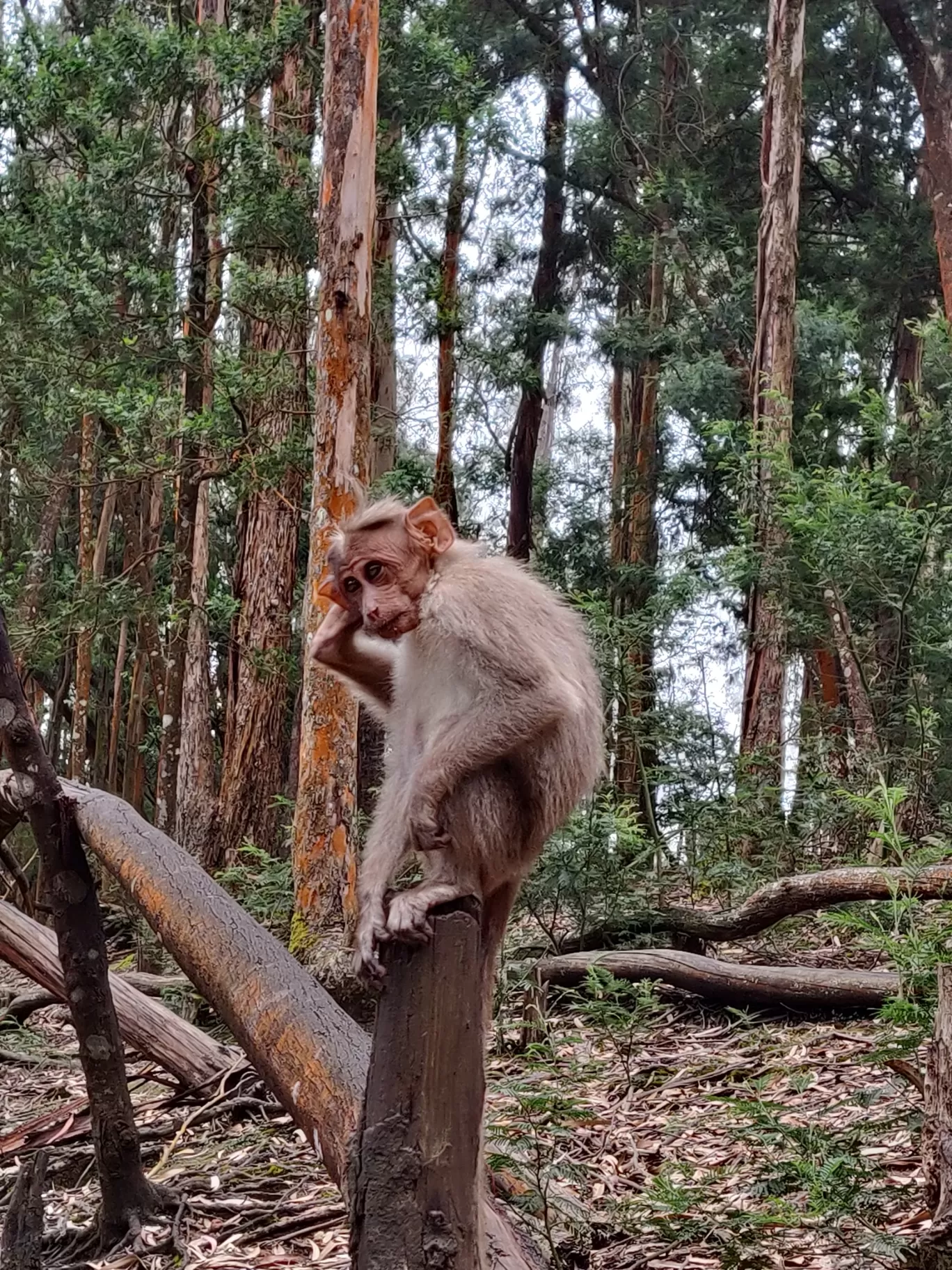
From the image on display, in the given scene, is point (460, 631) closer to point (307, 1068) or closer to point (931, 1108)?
point (307, 1068)

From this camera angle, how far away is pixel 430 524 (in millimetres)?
4230

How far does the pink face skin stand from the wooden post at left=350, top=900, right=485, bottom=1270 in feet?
5.07

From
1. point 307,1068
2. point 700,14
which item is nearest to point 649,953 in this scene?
point 307,1068

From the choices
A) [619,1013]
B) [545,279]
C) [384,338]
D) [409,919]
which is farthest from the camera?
[545,279]

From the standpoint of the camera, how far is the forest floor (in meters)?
4.23

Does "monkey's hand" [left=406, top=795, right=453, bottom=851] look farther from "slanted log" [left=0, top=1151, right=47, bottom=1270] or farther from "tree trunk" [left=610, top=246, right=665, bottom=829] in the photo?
"tree trunk" [left=610, top=246, right=665, bottom=829]

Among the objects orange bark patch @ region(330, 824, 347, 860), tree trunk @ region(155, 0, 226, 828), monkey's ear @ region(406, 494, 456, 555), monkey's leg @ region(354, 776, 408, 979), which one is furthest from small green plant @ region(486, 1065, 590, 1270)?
tree trunk @ region(155, 0, 226, 828)

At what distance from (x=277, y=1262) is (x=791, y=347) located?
11277 millimetres

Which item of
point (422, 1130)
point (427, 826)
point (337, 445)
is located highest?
point (337, 445)

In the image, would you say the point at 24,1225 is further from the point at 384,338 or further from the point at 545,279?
the point at 545,279

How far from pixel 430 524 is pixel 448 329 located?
10.7 meters

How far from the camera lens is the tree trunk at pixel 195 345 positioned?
1159 centimetres

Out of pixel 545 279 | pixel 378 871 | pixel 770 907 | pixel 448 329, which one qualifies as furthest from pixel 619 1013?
pixel 545 279

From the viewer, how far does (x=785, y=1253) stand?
4.18 m
